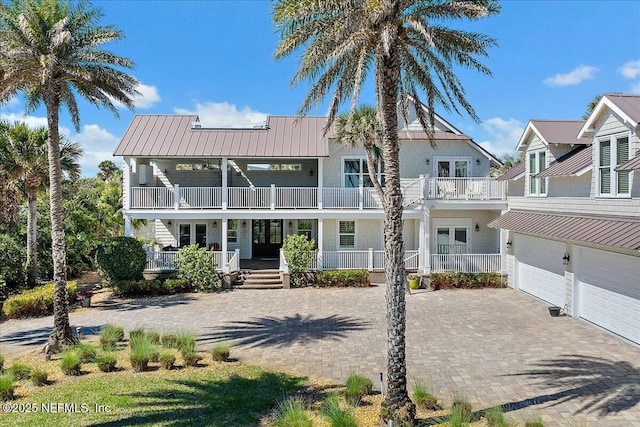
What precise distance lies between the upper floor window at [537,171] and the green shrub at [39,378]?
685 inches

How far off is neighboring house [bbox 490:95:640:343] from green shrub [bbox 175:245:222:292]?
507 inches

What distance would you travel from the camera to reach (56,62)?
40.7 feet

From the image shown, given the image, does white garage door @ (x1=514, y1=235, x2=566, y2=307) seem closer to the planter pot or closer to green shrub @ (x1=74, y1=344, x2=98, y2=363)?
the planter pot

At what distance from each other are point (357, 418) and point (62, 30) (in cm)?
1254

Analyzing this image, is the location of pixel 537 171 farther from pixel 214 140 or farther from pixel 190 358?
pixel 190 358

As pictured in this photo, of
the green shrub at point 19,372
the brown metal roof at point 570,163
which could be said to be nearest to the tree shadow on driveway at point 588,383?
the brown metal roof at point 570,163

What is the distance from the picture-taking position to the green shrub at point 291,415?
764 centimetres

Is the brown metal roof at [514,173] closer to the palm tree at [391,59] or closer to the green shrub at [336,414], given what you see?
the palm tree at [391,59]

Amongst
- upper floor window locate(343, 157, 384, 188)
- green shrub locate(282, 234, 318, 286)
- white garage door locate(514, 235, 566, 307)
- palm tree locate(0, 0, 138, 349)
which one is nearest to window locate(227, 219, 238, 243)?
green shrub locate(282, 234, 318, 286)

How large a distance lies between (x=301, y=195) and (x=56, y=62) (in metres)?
12.1

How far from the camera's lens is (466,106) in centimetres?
1045

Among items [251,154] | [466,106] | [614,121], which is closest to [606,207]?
[614,121]

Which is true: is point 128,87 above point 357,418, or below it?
above

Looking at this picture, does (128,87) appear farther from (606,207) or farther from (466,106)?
(606,207)
